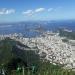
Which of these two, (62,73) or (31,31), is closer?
(62,73)

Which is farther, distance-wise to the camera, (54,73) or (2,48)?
(2,48)

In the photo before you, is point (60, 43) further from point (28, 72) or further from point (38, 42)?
point (28, 72)

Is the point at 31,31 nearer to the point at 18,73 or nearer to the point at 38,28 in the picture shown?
the point at 38,28

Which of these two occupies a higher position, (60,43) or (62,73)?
(62,73)

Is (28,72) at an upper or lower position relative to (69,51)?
→ upper

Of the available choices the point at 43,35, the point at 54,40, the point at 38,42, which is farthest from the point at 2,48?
the point at 43,35

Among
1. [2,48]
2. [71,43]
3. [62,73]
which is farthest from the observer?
[71,43]

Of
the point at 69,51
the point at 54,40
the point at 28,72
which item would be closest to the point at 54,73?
the point at 28,72

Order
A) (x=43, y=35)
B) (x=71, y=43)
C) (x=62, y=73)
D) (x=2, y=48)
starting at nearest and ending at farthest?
(x=62, y=73), (x=2, y=48), (x=71, y=43), (x=43, y=35)

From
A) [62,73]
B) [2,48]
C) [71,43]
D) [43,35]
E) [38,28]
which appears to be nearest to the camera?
[62,73]
